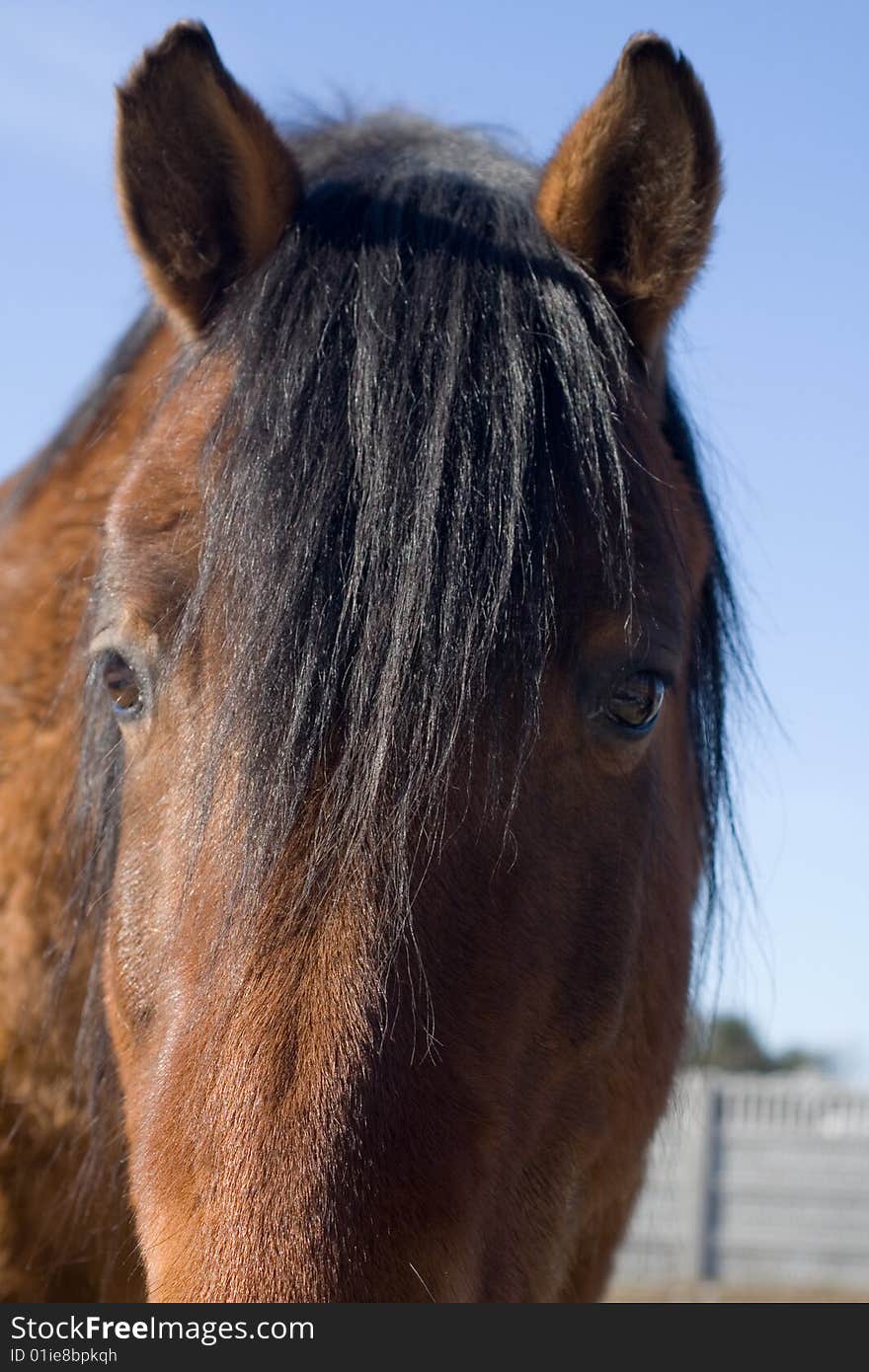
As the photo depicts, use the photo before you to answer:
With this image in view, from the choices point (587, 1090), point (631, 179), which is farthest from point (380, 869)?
point (631, 179)

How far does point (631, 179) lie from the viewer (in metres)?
2.47

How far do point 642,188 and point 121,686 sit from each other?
1289mm

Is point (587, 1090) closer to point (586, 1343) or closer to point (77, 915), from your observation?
point (586, 1343)

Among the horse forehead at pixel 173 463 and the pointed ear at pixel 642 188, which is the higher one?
the pointed ear at pixel 642 188

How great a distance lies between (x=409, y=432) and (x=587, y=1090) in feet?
3.55

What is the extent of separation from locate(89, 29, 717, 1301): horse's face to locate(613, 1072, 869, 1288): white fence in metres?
11.8

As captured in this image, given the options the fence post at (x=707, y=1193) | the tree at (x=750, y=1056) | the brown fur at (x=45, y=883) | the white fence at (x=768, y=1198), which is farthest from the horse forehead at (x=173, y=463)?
the tree at (x=750, y=1056)

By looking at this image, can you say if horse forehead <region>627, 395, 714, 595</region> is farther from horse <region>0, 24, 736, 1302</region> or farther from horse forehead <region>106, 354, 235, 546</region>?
horse forehead <region>106, 354, 235, 546</region>

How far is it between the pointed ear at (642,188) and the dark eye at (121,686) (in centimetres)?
111

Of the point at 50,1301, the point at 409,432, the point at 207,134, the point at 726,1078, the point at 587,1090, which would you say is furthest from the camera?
the point at 726,1078

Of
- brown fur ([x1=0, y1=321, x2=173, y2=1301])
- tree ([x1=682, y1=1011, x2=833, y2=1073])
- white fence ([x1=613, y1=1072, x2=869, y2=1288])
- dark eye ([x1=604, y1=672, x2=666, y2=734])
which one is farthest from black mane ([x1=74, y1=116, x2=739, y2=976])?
tree ([x1=682, y1=1011, x2=833, y2=1073])

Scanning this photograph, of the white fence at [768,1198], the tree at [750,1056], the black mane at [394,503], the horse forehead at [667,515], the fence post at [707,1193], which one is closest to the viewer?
the black mane at [394,503]

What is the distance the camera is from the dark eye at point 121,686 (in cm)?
222

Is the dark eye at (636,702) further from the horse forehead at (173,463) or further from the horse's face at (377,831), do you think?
the horse forehead at (173,463)
